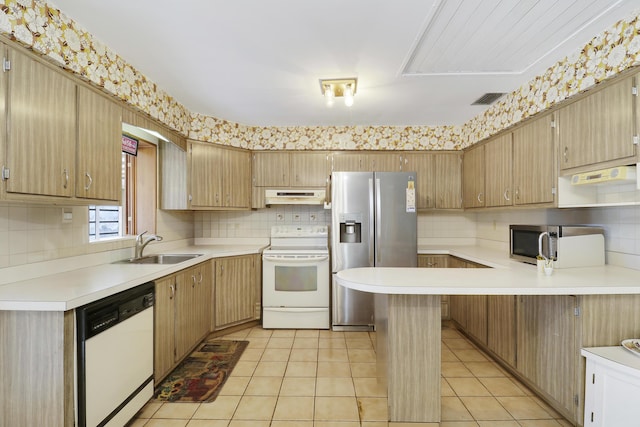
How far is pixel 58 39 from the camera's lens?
1.71 metres

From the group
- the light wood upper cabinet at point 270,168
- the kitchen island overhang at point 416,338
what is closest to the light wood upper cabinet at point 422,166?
the light wood upper cabinet at point 270,168

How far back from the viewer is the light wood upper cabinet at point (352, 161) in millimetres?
3873

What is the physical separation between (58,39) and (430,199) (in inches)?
146

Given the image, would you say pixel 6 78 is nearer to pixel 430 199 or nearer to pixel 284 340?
pixel 284 340

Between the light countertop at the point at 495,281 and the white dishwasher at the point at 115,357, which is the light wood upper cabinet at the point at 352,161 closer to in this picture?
the light countertop at the point at 495,281

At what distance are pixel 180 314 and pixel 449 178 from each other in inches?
134

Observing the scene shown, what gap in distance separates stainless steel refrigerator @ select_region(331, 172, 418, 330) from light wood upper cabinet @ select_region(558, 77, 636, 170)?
1.43m

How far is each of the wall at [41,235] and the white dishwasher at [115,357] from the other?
25.4 inches

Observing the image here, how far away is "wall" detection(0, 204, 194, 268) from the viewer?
175 cm

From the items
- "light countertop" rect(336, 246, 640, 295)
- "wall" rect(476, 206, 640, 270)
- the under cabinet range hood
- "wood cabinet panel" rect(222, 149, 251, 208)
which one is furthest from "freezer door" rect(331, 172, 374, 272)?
"wall" rect(476, 206, 640, 270)

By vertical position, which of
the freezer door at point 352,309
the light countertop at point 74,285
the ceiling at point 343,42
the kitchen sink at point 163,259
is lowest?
the freezer door at point 352,309

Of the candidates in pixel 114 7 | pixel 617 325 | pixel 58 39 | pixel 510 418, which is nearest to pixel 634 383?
pixel 617 325

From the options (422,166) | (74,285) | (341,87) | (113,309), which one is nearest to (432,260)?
(422,166)

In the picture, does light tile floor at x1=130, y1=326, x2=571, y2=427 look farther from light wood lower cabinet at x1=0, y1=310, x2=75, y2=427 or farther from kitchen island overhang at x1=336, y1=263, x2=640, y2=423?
light wood lower cabinet at x1=0, y1=310, x2=75, y2=427
